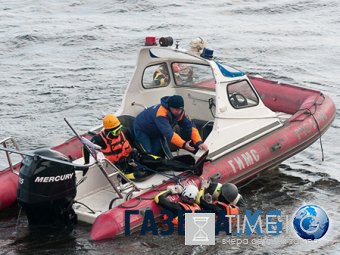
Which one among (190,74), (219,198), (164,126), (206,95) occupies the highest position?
(190,74)

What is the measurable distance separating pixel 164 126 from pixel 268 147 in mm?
1829

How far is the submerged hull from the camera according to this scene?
9.59 meters

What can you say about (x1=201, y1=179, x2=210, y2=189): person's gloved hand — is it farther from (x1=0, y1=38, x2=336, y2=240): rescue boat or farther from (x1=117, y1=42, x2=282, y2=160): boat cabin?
(x1=117, y1=42, x2=282, y2=160): boat cabin

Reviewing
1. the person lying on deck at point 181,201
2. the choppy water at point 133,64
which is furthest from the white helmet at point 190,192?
the choppy water at point 133,64

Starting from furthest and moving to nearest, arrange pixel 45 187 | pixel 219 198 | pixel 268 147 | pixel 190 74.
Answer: pixel 190 74 → pixel 268 147 → pixel 219 198 → pixel 45 187

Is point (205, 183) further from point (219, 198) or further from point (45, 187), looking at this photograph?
point (45, 187)

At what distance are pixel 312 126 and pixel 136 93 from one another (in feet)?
9.45

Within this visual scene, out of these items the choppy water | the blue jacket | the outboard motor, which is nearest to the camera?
the outboard motor

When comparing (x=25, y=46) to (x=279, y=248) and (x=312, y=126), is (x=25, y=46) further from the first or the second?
(x=279, y=248)

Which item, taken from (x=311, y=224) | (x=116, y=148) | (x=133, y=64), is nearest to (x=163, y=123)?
(x=116, y=148)

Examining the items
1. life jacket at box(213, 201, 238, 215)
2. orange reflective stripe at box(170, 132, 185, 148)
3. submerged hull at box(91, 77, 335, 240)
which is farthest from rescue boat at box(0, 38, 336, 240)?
life jacket at box(213, 201, 238, 215)

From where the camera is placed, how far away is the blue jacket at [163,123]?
10.7 meters

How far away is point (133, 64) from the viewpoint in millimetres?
19312

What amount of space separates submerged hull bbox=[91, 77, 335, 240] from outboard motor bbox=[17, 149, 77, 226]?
52 centimetres
